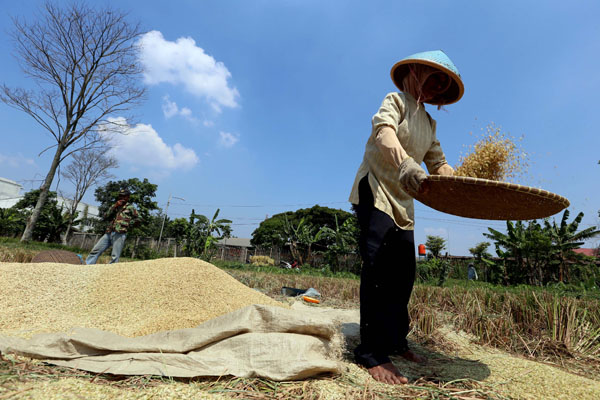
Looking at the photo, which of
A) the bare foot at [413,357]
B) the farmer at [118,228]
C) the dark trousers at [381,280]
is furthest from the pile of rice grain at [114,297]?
the farmer at [118,228]

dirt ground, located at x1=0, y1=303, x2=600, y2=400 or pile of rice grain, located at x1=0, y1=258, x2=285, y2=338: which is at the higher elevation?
pile of rice grain, located at x1=0, y1=258, x2=285, y2=338

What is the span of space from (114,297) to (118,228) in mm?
3295

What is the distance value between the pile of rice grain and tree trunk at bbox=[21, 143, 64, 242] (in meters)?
9.05

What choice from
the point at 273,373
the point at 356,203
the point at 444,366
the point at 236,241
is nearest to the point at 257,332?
the point at 273,373

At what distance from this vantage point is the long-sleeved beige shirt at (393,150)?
4.62 ft

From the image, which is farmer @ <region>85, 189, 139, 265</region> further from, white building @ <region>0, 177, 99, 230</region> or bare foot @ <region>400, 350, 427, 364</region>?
white building @ <region>0, 177, 99, 230</region>

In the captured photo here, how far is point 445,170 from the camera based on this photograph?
1.68 metres

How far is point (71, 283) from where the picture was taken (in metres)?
1.97

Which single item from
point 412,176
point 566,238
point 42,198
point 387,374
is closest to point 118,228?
point 387,374

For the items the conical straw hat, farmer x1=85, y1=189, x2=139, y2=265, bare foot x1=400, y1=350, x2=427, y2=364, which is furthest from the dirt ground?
farmer x1=85, y1=189, x2=139, y2=265

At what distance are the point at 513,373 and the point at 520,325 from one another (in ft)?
3.43

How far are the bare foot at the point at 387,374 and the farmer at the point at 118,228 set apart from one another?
4344mm

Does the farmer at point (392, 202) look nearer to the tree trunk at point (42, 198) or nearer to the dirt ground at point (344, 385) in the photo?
the dirt ground at point (344, 385)

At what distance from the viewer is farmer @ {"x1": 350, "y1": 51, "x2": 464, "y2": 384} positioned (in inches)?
51.5
